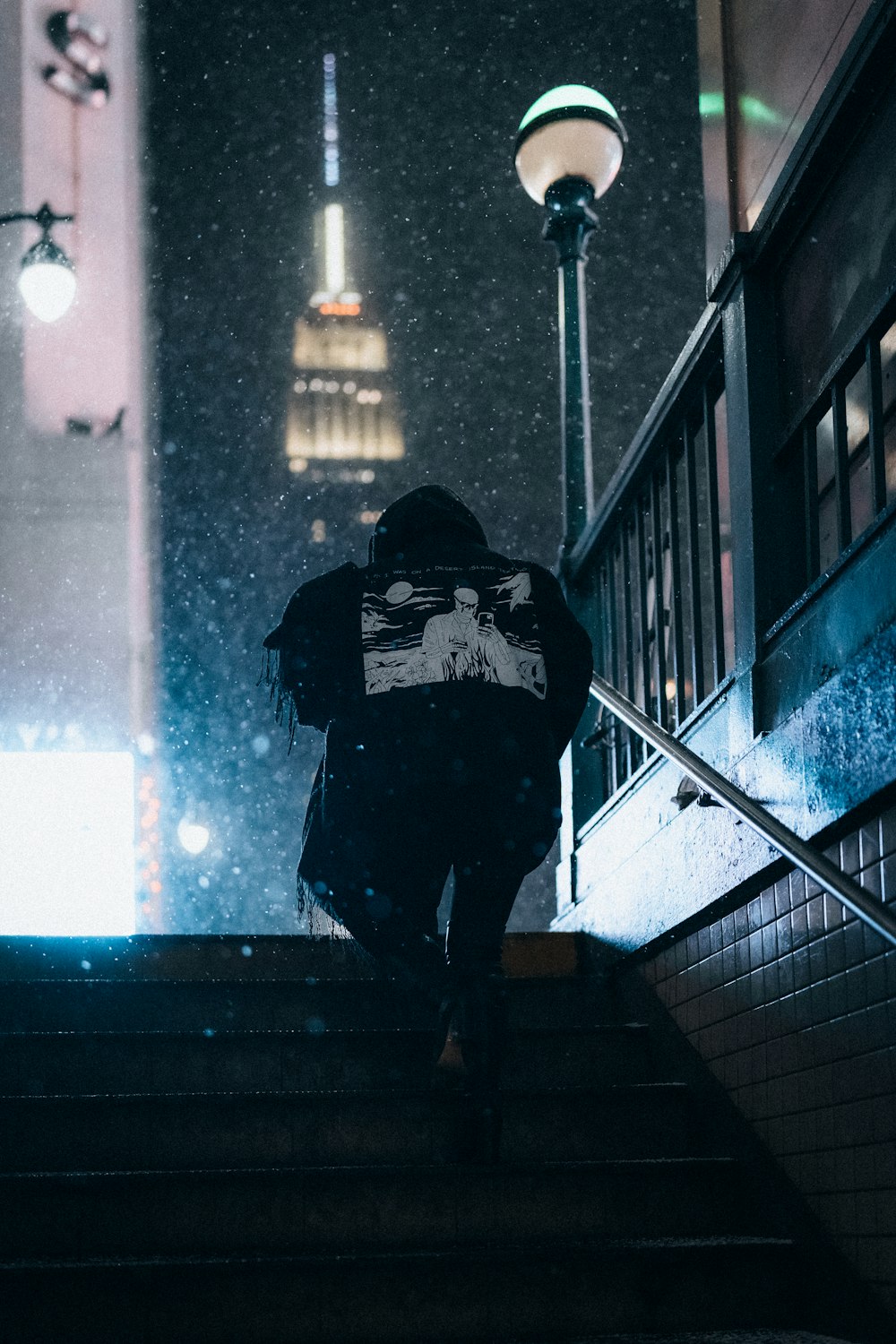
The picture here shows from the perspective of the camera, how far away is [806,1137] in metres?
2.65

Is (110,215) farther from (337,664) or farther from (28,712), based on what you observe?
(337,664)

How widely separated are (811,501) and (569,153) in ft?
9.72

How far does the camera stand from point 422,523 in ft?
11.1

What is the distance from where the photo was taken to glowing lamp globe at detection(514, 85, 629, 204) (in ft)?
18.4

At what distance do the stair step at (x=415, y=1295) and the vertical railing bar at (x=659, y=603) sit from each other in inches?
77.8

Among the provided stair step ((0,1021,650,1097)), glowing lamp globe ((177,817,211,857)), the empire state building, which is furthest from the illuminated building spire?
stair step ((0,1021,650,1097))

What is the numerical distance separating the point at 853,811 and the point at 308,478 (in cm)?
7133

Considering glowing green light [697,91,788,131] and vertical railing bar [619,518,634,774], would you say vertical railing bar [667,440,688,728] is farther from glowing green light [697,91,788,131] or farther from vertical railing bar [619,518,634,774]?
glowing green light [697,91,788,131]

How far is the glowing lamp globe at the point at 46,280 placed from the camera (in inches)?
300

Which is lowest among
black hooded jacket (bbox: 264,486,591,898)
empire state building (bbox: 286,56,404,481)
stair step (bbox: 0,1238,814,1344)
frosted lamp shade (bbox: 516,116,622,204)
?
stair step (bbox: 0,1238,814,1344)

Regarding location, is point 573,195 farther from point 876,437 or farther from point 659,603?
point 876,437

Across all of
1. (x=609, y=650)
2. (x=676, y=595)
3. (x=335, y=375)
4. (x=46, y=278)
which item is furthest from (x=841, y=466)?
(x=335, y=375)

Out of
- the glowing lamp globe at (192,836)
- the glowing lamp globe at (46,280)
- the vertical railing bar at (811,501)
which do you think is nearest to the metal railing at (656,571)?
the vertical railing bar at (811,501)

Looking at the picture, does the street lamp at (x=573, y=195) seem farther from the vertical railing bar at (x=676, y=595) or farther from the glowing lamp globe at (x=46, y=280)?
the glowing lamp globe at (x=46, y=280)
